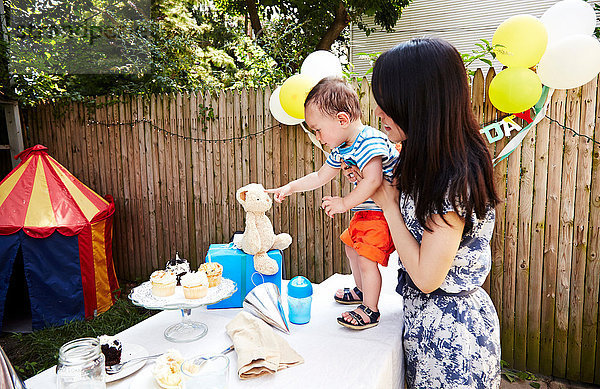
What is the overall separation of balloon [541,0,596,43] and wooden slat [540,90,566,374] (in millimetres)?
521

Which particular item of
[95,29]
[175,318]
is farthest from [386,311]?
[95,29]

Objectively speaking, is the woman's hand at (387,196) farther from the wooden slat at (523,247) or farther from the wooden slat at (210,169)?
the wooden slat at (210,169)

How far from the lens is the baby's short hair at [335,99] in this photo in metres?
1.62

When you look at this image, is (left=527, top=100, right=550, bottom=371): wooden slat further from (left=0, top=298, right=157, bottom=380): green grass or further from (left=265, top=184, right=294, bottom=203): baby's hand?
(left=0, top=298, right=157, bottom=380): green grass

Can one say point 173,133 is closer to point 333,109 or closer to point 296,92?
point 296,92

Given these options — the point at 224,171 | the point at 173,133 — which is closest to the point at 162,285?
the point at 224,171

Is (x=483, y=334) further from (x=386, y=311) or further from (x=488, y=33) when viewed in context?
(x=488, y=33)

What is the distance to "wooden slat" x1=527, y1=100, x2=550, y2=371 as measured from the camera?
297 centimetres

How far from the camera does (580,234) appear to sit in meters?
2.90

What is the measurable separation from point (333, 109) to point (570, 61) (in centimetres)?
173

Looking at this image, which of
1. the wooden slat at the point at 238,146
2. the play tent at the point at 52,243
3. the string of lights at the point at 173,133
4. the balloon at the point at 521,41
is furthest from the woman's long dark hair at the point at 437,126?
the play tent at the point at 52,243

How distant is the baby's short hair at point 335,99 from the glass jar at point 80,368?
3.88ft

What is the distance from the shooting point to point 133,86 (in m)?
6.10

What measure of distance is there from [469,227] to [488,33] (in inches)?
327
